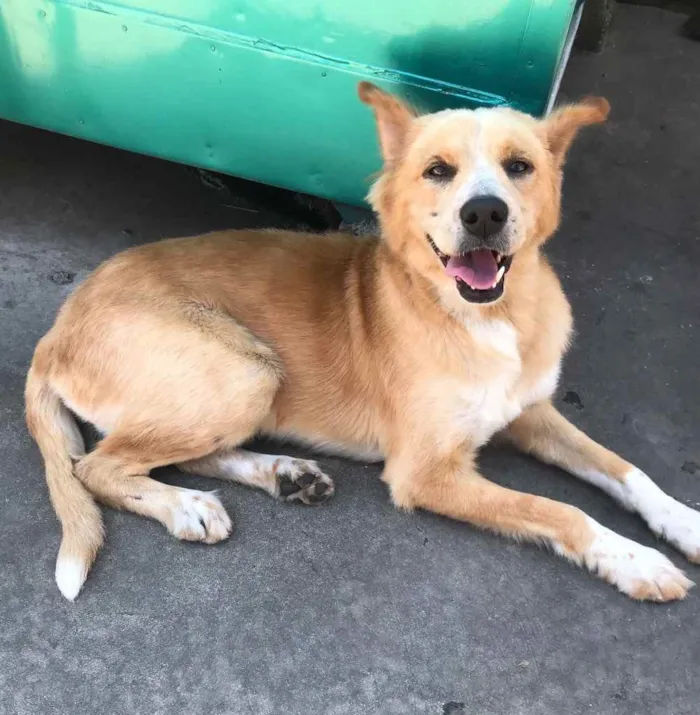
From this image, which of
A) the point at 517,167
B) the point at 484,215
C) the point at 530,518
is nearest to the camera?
the point at 484,215

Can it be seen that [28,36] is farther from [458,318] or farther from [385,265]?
[458,318]

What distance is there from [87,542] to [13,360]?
115cm

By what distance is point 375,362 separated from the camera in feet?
8.28

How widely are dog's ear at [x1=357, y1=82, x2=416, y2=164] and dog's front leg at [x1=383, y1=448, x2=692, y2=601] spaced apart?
3.35 feet

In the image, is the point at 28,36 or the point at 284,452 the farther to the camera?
the point at 28,36

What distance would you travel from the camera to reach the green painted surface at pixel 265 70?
100 inches

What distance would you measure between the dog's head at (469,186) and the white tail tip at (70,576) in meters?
1.44

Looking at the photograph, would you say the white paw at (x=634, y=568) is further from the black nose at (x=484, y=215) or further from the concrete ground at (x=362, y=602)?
the black nose at (x=484, y=215)

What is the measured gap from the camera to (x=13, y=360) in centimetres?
308

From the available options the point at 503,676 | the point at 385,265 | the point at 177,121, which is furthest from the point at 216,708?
the point at 177,121

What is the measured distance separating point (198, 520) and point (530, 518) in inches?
43.6

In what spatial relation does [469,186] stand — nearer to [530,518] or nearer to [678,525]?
[530,518]

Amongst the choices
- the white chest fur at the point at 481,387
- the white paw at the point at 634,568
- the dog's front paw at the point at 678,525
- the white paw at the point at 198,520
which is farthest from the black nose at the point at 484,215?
the white paw at the point at 198,520

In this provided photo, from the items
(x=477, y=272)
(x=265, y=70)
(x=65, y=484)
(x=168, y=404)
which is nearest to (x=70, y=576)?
(x=65, y=484)
